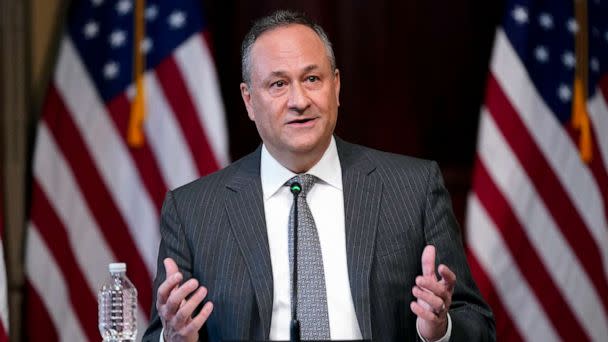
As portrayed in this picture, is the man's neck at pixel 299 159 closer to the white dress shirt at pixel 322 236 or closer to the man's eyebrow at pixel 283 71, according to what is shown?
the white dress shirt at pixel 322 236

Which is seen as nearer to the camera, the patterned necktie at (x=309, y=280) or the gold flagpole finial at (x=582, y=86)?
the patterned necktie at (x=309, y=280)

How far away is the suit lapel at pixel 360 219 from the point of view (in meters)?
2.58

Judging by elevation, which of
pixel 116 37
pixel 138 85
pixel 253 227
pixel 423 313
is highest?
pixel 116 37

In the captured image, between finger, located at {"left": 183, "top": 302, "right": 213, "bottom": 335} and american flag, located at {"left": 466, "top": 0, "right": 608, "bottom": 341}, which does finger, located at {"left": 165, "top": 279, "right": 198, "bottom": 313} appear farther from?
american flag, located at {"left": 466, "top": 0, "right": 608, "bottom": 341}

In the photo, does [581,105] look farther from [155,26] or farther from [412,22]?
[155,26]

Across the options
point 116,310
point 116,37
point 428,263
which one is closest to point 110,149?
point 116,37

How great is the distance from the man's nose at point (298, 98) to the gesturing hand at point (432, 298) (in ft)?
1.92

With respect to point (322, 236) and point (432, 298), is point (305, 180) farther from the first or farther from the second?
point (432, 298)

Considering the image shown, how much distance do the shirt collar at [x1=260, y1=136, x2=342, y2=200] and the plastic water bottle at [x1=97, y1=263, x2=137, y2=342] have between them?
490 mm

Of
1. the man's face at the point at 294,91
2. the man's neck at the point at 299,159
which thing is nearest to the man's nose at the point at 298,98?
the man's face at the point at 294,91

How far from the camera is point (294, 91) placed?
9.00 feet

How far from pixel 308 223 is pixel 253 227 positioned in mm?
165

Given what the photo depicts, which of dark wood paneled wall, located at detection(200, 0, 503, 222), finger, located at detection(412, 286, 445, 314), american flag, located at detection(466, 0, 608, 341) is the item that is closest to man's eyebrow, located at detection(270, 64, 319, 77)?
finger, located at detection(412, 286, 445, 314)

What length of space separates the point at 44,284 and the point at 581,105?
8.54 feet
